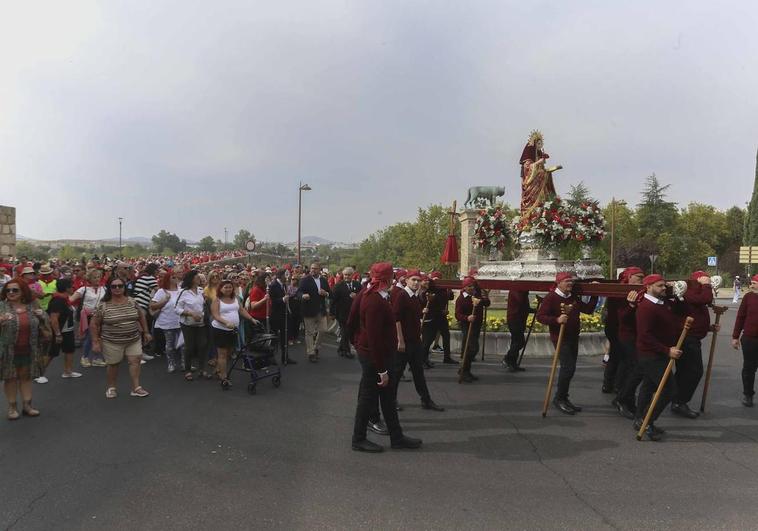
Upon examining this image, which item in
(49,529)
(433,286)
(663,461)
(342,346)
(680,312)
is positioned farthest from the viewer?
(342,346)

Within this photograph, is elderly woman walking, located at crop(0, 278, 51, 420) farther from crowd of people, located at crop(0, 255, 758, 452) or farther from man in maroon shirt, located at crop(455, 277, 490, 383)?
man in maroon shirt, located at crop(455, 277, 490, 383)

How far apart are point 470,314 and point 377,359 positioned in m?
4.34

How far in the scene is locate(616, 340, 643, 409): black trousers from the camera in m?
6.29

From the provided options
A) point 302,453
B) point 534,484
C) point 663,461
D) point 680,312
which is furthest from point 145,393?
point 680,312

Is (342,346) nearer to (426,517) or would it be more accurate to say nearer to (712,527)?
(426,517)

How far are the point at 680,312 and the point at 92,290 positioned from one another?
33.2 feet

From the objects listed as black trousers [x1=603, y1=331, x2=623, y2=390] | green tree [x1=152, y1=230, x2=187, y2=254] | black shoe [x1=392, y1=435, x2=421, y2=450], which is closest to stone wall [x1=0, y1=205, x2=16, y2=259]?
black shoe [x1=392, y1=435, x2=421, y2=450]

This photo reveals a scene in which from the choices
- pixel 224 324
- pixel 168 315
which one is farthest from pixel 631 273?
pixel 168 315

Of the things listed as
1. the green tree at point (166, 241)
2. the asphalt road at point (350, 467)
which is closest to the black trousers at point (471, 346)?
the asphalt road at point (350, 467)

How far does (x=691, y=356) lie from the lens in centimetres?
648

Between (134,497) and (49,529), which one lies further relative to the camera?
(134,497)

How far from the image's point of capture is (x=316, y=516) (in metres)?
3.73

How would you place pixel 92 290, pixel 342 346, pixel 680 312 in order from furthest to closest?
pixel 342 346 < pixel 92 290 < pixel 680 312

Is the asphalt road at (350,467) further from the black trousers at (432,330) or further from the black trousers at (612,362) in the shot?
the black trousers at (432,330)
